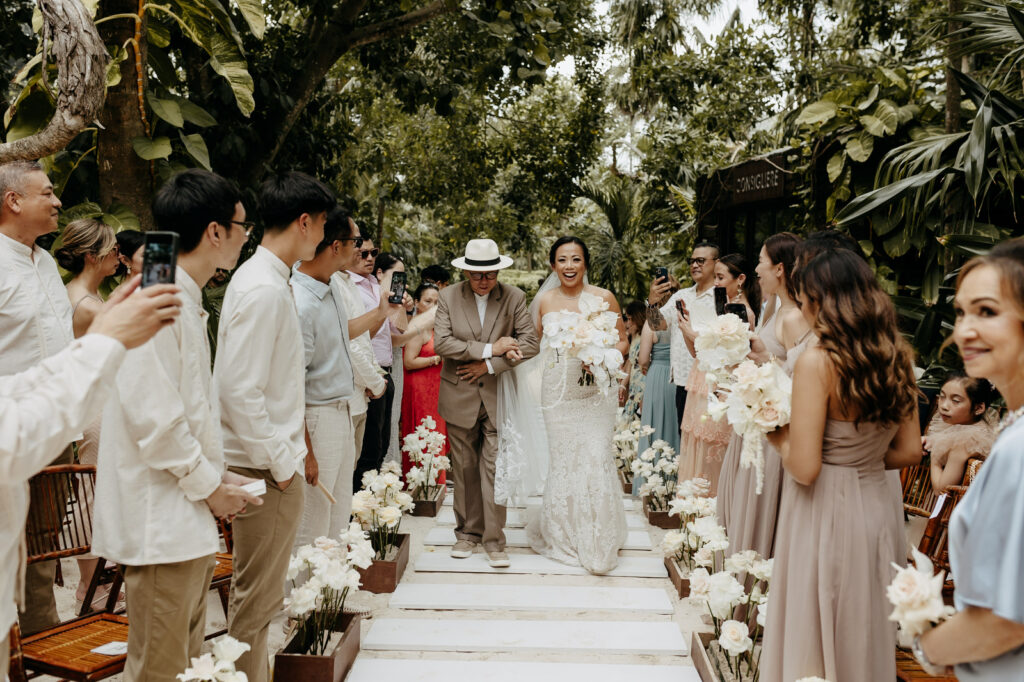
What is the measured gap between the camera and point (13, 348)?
3760mm

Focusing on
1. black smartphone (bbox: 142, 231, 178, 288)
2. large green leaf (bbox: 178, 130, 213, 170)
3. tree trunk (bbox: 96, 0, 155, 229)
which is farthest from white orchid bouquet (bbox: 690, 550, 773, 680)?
large green leaf (bbox: 178, 130, 213, 170)

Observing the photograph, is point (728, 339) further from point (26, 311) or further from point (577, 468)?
point (26, 311)

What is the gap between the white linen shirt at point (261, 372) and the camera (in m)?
2.90

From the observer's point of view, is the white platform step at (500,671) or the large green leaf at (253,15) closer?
the white platform step at (500,671)

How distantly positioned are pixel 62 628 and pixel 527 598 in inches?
106

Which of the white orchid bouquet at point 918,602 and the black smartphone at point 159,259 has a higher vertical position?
the black smartphone at point 159,259

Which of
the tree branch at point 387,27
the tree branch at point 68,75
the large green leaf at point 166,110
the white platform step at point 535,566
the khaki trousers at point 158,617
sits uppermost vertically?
the tree branch at point 387,27

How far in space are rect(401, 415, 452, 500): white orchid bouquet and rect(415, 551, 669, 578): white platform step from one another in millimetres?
1255

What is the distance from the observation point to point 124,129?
17.1 feet

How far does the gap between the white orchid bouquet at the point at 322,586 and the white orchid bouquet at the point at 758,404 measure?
6.36 ft

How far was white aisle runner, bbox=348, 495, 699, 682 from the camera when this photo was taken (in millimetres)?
4004

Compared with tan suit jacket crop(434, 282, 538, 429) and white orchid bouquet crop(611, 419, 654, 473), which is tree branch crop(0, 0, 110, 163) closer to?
tan suit jacket crop(434, 282, 538, 429)

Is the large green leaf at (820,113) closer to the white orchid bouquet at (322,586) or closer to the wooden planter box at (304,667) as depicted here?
the white orchid bouquet at (322,586)

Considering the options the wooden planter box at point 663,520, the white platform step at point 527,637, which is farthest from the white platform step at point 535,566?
the white platform step at point 527,637
